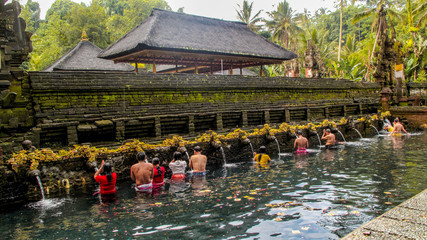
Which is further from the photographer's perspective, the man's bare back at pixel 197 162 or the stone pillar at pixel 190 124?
Answer: the stone pillar at pixel 190 124

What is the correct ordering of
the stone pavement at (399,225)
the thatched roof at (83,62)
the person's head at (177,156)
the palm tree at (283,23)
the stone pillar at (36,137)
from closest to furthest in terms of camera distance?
the stone pavement at (399,225) → the stone pillar at (36,137) → the person's head at (177,156) → the thatched roof at (83,62) → the palm tree at (283,23)

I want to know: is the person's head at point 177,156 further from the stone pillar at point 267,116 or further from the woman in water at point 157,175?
the stone pillar at point 267,116

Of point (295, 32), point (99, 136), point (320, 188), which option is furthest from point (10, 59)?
point (295, 32)

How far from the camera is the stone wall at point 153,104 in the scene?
9438mm

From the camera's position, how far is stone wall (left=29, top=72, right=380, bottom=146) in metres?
9.44

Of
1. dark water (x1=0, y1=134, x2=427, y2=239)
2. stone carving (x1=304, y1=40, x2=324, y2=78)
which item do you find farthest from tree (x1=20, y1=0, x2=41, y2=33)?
dark water (x1=0, y1=134, x2=427, y2=239)

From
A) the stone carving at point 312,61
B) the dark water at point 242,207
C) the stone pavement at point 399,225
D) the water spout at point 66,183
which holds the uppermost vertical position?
the stone carving at point 312,61

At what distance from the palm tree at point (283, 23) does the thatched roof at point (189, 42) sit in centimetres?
2740

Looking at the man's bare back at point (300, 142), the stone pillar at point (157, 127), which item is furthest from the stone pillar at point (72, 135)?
the man's bare back at point (300, 142)

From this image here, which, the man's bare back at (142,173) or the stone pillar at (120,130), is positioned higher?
the stone pillar at (120,130)

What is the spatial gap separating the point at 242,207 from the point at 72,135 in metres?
5.70

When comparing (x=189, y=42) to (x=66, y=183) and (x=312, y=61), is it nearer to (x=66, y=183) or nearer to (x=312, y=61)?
(x=66, y=183)

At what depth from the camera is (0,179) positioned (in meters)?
7.18

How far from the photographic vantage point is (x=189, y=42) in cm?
1583
